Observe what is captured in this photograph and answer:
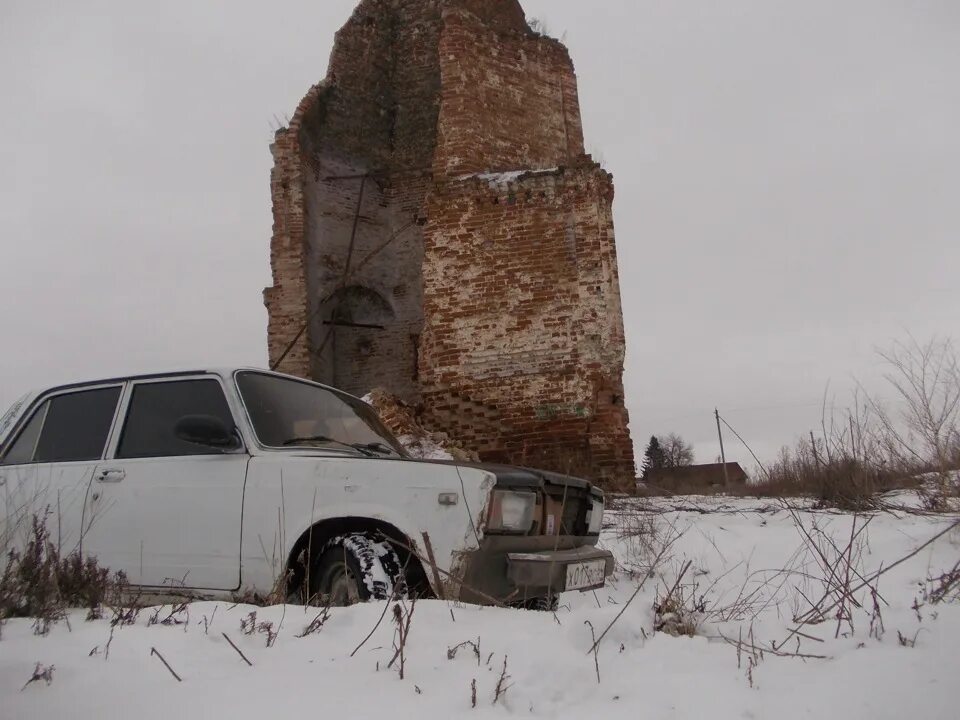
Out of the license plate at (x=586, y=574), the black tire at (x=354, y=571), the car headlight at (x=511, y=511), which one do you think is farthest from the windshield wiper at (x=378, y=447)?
the license plate at (x=586, y=574)

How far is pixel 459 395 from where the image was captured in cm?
857

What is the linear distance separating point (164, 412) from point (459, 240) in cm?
557

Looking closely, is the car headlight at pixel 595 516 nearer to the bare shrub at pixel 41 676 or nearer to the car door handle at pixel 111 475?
the car door handle at pixel 111 475

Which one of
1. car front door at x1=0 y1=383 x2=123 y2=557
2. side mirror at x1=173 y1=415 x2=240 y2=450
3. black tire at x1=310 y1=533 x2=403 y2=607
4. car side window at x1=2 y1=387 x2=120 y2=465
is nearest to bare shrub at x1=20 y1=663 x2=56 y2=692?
black tire at x1=310 y1=533 x2=403 y2=607

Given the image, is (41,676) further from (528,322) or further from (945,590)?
(528,322)

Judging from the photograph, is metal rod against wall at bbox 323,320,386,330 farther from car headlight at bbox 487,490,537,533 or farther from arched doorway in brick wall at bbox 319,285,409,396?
car headlight at bbox 487,490,537,533

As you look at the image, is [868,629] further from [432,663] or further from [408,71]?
[408,71]

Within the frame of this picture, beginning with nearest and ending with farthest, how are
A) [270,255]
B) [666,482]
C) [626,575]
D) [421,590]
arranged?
1. [421,590]
2. [626,575]
3. [270,255]
4. [666,482]

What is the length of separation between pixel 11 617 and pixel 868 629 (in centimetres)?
302

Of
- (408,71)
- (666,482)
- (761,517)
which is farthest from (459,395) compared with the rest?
(408,71)

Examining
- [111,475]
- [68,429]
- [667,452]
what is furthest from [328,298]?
[667,452]

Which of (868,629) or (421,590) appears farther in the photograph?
(421,590)

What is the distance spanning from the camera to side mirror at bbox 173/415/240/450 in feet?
10.8

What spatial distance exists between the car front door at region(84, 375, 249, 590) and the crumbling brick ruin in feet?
16.3
